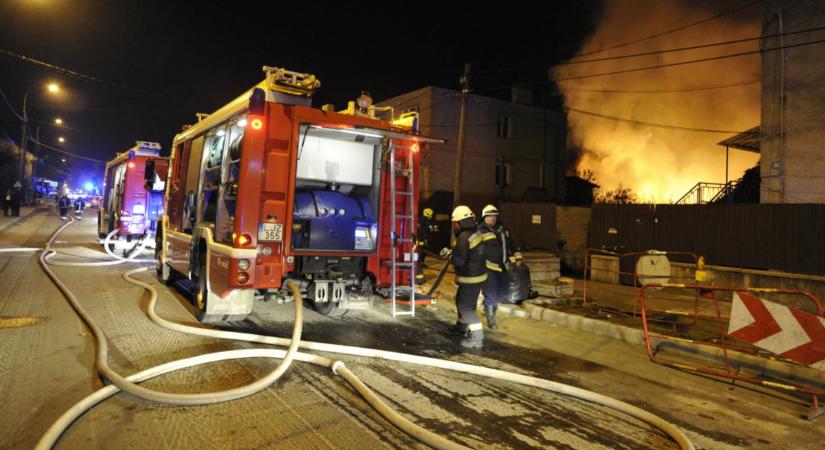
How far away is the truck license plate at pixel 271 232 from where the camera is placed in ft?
17.4

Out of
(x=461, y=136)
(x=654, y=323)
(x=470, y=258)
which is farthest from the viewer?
(x=461, y=136)

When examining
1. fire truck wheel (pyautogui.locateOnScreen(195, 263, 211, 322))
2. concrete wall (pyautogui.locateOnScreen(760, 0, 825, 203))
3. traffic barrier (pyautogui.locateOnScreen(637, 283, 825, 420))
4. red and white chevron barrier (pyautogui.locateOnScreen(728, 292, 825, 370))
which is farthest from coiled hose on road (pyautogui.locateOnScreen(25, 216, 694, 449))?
concrete wall (pyautogui.locateOnScreen(760, 0, 825, 203))

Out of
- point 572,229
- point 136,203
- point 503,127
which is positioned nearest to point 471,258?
point 136,203

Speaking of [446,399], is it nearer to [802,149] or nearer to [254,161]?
[254,161]

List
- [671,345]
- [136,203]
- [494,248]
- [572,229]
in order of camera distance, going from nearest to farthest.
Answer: [671,345]
[494,248]
[136,203]
[572,229]

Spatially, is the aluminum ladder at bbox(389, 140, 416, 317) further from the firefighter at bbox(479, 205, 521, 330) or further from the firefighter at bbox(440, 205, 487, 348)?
the firefighter at bbox(479, 205, 521, 330)

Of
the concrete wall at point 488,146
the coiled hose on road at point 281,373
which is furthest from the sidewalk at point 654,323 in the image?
the concrete wall at point 488,146

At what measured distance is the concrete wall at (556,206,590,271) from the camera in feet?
54.1

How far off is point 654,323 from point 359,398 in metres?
5.46

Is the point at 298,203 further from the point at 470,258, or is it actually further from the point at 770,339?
the point at 770,339

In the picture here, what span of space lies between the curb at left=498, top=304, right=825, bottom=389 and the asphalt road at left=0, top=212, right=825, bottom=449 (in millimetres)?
301

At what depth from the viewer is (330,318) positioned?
6.81 metres

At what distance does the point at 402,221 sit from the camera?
21.3 feet

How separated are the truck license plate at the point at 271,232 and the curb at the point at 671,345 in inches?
164
